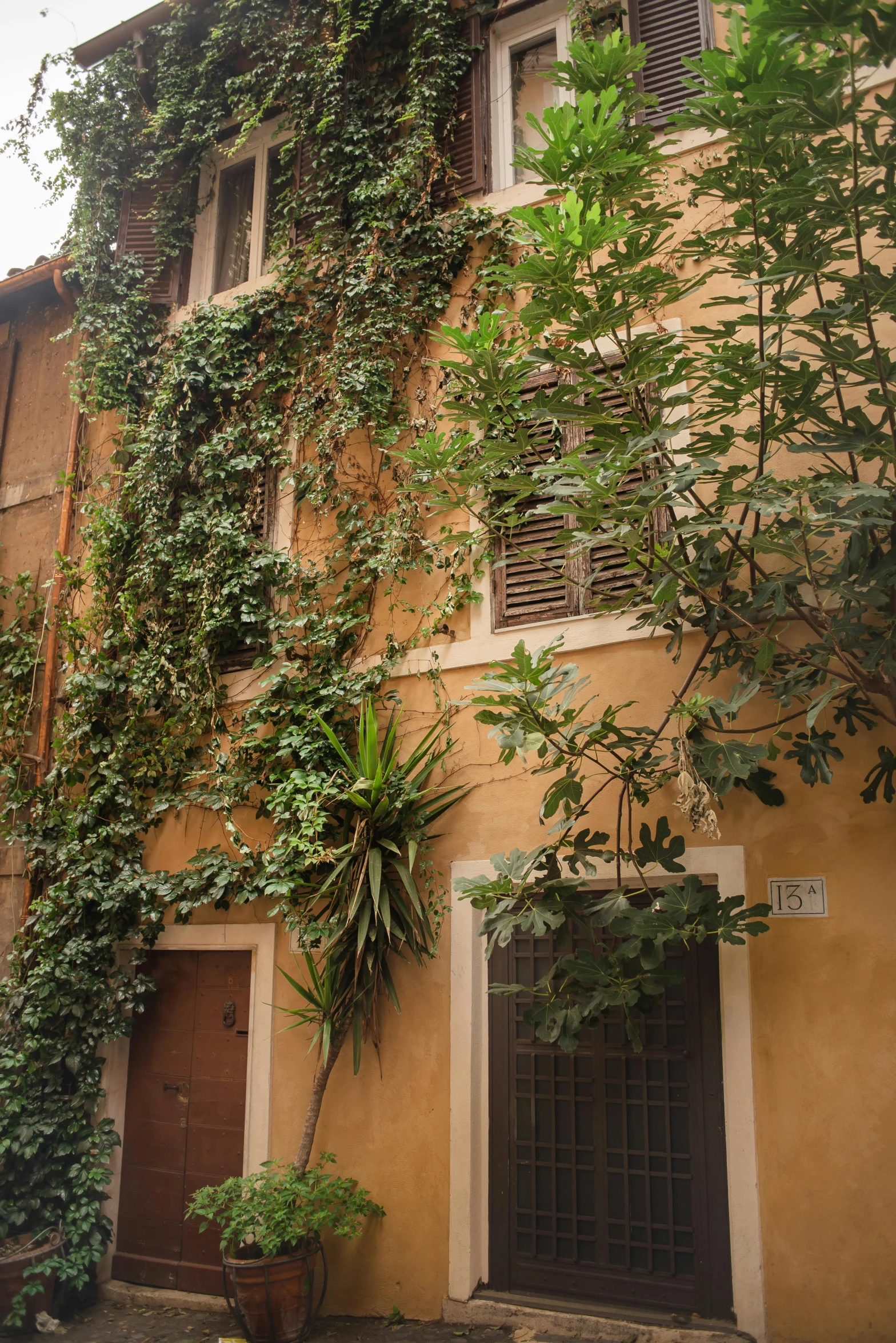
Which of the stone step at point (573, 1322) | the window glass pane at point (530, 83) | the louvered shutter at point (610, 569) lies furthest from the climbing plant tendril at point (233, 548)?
the stone step at point (573, 1322)

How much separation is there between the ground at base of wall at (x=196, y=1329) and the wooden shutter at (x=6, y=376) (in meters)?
6.54

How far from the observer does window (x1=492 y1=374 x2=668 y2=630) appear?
5.54 meters

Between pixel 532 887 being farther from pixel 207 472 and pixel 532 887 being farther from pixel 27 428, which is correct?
pixel 27 428

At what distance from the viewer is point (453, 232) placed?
21.0ft

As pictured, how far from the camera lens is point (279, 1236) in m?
5.02

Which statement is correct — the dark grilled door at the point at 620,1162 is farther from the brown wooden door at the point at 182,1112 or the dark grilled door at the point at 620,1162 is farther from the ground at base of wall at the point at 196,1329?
the brown wooden door at the point at 182,1112

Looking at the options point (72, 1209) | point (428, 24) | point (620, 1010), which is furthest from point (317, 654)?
point (428, 24)

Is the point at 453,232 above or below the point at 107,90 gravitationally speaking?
below

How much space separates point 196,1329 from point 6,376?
741 centimetres

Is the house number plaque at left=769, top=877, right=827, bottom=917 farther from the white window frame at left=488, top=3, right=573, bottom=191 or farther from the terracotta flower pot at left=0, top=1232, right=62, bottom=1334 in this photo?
the white window frame at left=488, top=3, right=573, bottom=191

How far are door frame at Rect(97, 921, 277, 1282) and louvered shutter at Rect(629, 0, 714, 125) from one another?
18.6ft

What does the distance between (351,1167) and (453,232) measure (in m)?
5.62

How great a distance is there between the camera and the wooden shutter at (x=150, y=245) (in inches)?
317

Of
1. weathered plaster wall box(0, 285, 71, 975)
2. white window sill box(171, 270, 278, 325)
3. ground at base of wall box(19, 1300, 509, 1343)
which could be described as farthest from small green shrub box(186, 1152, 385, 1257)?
white window sill box(171, 270, 278, 325)
